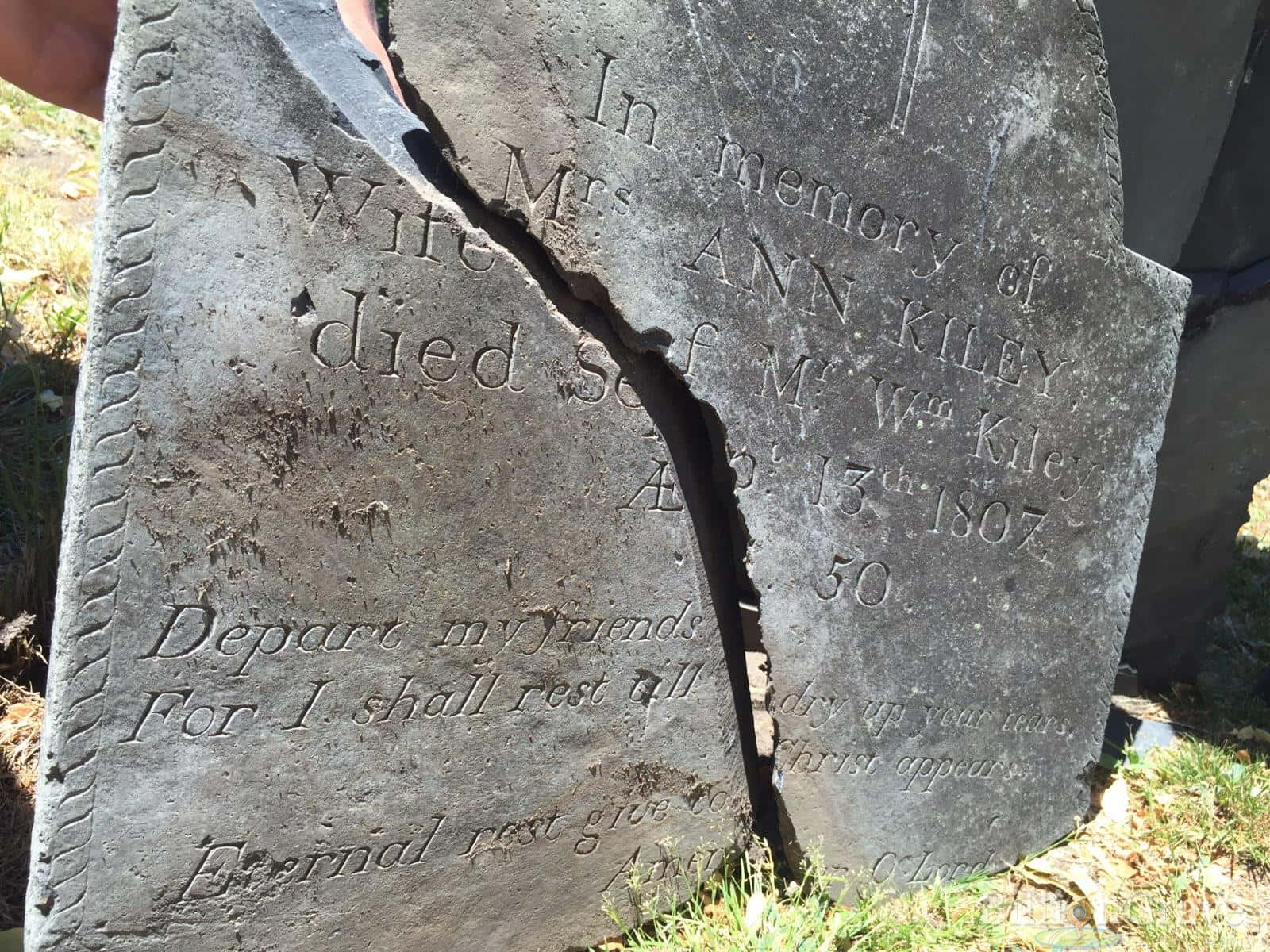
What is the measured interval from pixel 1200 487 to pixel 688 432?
237cm

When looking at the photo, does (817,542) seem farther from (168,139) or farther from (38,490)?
(38,490)

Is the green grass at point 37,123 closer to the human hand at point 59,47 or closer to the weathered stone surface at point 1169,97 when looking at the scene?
the human hand at point 59,47

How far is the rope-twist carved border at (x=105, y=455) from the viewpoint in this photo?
166cm

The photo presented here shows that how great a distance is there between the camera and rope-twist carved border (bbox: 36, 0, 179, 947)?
1661 mm

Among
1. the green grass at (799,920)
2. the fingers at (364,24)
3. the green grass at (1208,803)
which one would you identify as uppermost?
the fingers at (364,24)

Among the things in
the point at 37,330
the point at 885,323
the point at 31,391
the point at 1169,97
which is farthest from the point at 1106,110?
the point at 37,330

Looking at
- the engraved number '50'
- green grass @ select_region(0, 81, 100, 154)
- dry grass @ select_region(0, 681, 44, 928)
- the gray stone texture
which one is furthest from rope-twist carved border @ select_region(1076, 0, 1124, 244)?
green grass @ select_region(0, 81, 100, 154)

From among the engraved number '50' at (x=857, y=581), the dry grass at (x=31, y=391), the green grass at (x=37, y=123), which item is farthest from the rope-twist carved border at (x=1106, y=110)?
the green grass at (x=37, y=123)

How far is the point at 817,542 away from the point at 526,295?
0.87 m

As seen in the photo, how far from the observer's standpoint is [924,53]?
221cm

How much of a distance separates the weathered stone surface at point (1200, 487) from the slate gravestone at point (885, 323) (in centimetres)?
96

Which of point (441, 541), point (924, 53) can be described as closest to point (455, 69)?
point (441, 541)

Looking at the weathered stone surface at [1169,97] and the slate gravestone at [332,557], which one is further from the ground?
the weathered stone surface at [1169,97]

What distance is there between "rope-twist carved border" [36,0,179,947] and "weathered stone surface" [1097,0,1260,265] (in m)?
2.75
